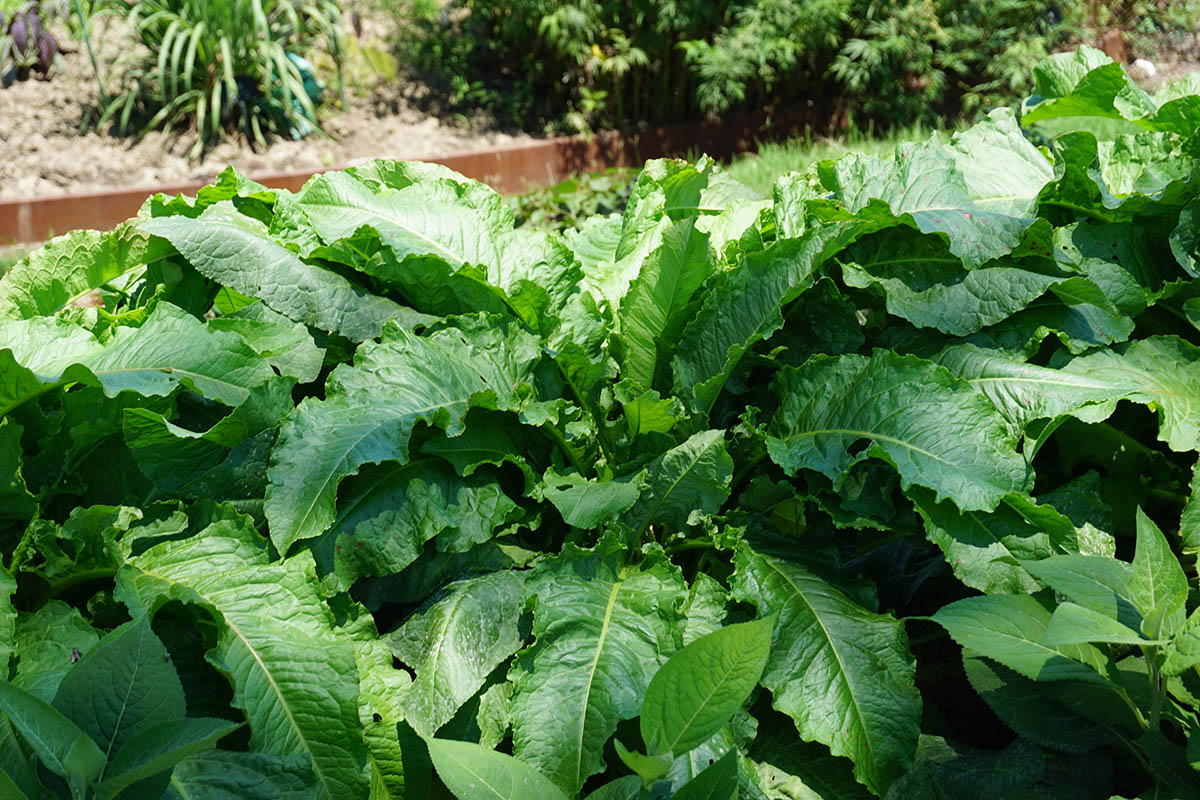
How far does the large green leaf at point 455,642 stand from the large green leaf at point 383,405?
27cm

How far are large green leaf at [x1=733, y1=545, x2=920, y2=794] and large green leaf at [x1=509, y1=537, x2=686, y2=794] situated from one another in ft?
0.56

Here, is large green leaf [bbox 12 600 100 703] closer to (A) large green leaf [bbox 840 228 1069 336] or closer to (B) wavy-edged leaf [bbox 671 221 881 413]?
(B) wavy-edged leaf [bbox 671 221 881 413]

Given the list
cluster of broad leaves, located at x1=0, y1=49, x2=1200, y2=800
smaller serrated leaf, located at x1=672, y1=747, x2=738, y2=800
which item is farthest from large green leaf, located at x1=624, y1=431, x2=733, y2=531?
smaller serrated leaf, located at x1=672, y1=747, x2=738, y2=800

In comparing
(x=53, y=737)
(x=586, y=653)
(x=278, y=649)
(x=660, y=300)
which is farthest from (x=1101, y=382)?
(x=53, y=737)

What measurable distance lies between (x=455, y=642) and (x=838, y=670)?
2.17 feet

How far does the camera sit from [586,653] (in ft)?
5.69

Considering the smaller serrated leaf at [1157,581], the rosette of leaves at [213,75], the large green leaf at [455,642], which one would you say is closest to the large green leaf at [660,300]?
the large green leaf at [455,642]

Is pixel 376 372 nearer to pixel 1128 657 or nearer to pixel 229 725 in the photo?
pixel 229 725

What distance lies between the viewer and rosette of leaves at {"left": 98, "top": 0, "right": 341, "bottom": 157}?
656 cm

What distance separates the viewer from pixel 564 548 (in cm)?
185

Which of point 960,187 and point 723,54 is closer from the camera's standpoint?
point 960,187

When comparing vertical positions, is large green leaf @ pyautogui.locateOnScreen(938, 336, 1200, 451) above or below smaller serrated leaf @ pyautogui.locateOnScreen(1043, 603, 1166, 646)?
above

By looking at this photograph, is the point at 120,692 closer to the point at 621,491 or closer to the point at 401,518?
the point at 401,518

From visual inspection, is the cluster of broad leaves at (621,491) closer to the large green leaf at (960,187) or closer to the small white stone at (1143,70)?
the large green leaf at (960,187)
